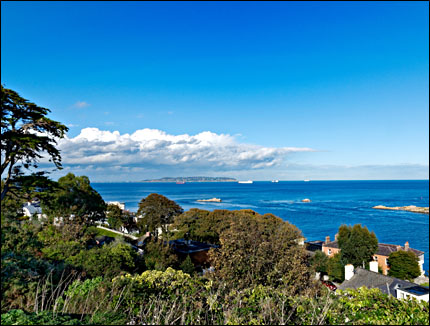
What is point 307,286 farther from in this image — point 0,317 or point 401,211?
point 401,211

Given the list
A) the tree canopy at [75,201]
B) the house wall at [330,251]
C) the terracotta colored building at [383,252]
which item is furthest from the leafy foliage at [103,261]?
the house wall at [330,251]

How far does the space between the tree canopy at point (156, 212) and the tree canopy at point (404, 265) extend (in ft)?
67.9

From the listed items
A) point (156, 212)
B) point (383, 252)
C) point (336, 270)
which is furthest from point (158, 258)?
point (383, 252)

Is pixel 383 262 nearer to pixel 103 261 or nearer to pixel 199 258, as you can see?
pixel 199 258

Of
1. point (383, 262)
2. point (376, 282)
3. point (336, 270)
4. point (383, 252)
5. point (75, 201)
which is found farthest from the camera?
point (383, 252)

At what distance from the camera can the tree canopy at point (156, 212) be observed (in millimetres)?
28500

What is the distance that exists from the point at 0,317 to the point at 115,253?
30.8ft

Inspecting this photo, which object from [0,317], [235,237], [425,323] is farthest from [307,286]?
[0,317]

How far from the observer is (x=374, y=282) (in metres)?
17.9

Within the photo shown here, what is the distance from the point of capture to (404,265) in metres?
26.3

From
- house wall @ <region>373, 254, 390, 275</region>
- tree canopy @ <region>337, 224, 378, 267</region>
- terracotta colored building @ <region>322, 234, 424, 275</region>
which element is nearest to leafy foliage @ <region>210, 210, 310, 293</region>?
tree canopy @ <region>337, 224, 378, 267</region>

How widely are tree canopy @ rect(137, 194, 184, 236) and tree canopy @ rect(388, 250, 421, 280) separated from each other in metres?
20.7

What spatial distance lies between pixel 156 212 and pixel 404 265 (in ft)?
74.9

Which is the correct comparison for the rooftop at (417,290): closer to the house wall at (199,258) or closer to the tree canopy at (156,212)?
the house wall at (199,258)
